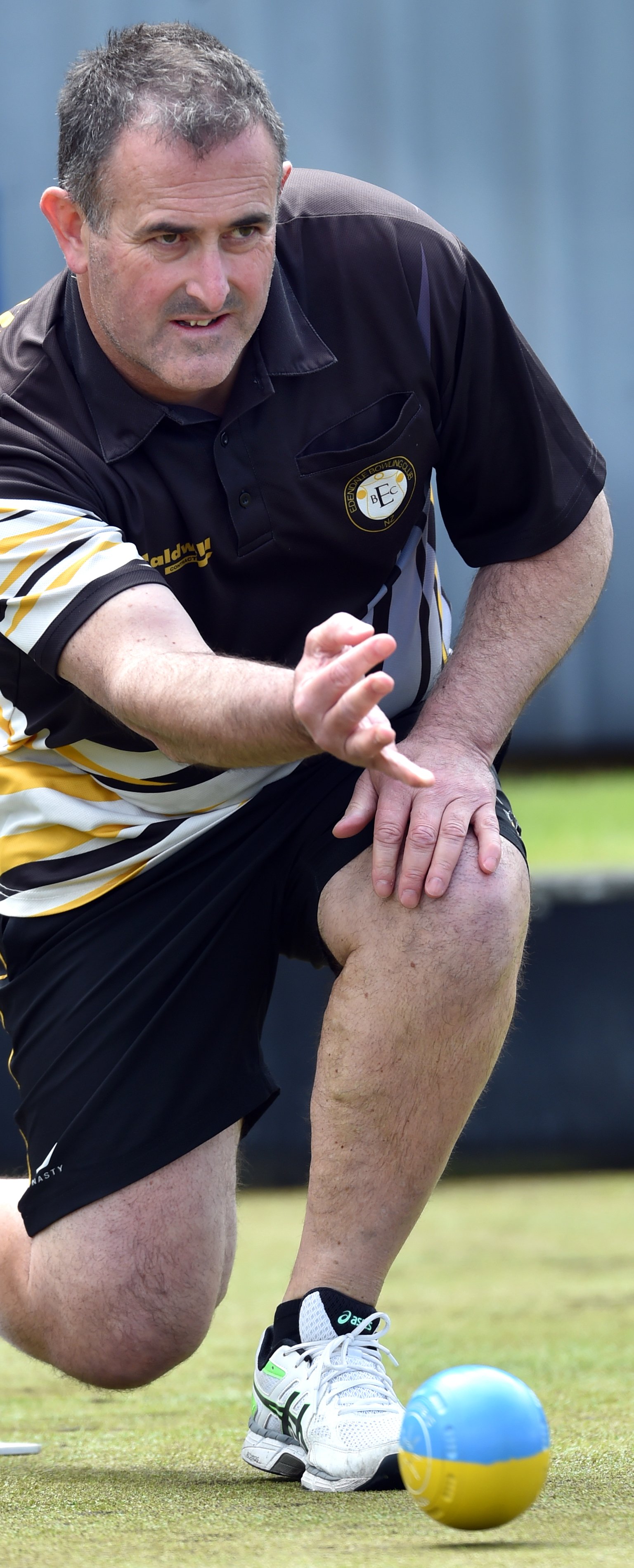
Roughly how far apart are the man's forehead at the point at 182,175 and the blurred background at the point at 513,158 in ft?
9.14

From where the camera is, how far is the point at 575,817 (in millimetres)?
4223

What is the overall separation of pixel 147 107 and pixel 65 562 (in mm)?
385

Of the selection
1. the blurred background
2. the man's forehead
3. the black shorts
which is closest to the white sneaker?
the black shorts

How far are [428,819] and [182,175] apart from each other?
22.6 inches

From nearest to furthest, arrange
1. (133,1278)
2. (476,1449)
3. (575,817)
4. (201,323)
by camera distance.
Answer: (476,1449) → (201,323) → (133,1278) → (575,817)

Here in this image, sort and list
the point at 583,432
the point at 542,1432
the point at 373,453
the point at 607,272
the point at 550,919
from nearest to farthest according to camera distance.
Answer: the point at 542,1432, the point at 373,453, the point at 583,432, the point at 550,919, the point at 607,272

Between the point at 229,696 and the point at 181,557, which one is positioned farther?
the point at 181,557

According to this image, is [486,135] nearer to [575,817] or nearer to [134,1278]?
[575,817]

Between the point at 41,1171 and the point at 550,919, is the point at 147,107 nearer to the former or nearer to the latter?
the point at 41,1171

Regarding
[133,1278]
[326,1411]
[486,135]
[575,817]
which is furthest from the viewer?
[486,135]

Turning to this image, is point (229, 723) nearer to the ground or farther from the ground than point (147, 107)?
nearer to the ground

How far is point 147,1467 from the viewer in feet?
→ 4.72

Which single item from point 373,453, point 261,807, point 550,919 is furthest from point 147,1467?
point 550,919

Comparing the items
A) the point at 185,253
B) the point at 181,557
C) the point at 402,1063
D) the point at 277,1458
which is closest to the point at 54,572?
the point at 181,557
